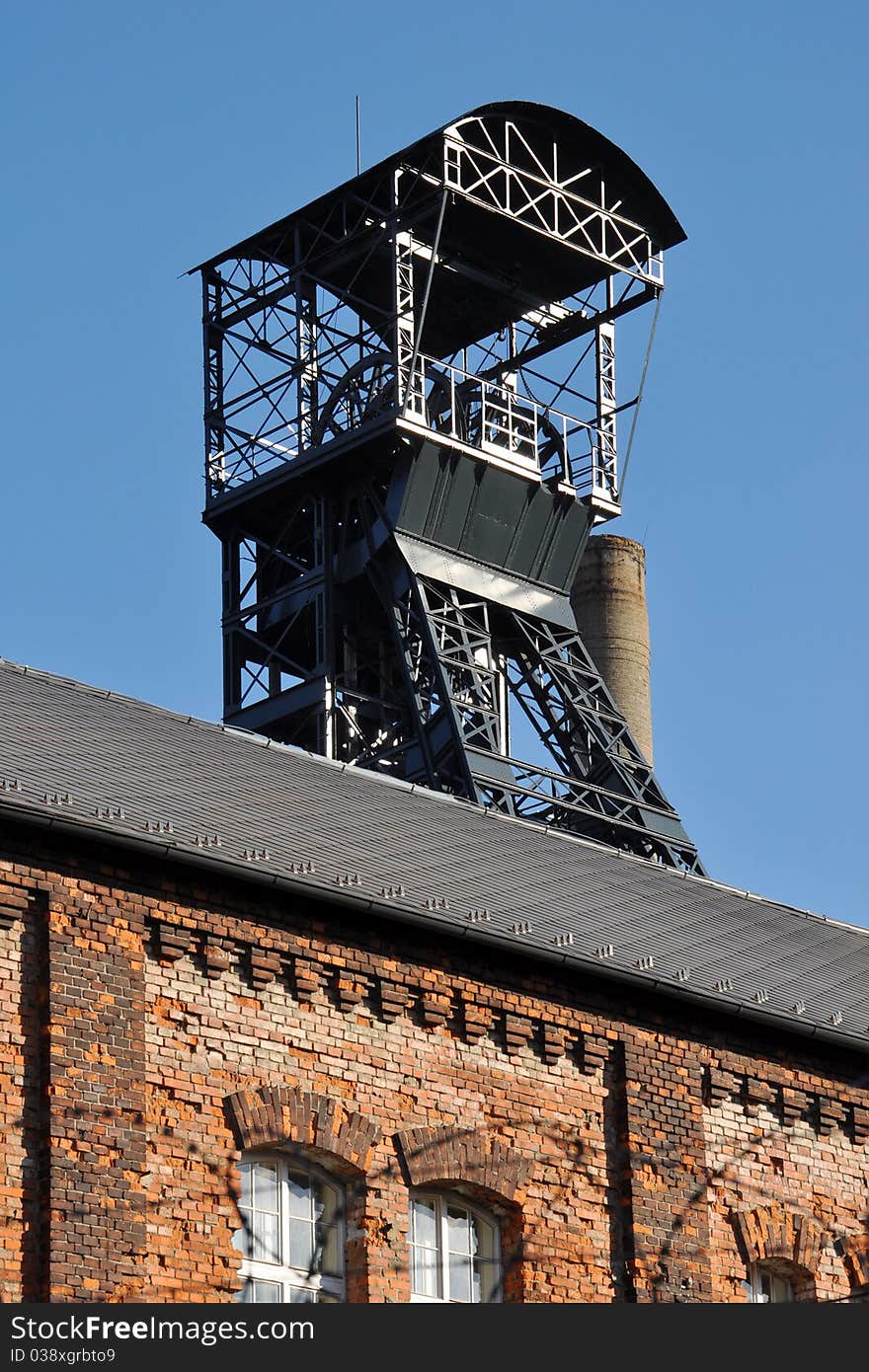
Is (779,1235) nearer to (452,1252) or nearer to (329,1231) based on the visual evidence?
(452,1252)

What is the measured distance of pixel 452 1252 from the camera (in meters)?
17.6

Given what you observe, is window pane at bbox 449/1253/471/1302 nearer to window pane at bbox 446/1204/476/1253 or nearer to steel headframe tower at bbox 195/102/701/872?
window pane at bbox 446/1204/476/1253

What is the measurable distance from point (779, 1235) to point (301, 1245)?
4215 millimetres

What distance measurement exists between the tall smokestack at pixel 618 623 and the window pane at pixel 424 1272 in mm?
28035

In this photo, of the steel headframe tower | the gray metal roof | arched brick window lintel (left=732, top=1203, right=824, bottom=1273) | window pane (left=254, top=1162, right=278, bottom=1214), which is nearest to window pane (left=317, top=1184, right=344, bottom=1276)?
window pane (left=254, top=1162, right=278, bottom=1214)

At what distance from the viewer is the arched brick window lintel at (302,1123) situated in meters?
16.5

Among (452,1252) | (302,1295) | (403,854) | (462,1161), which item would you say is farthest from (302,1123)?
(403,854)

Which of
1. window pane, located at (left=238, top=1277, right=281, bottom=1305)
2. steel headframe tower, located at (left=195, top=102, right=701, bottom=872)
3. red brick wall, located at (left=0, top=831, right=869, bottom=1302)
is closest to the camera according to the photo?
red brick wall, located at (left=0, top=831, right=869, bottom=1302)

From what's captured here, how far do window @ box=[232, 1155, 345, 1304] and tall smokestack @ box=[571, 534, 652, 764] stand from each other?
2856 centimetres

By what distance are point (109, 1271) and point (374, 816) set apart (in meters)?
6.62

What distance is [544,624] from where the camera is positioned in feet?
122

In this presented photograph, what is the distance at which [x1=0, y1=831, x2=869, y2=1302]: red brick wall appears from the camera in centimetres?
1570

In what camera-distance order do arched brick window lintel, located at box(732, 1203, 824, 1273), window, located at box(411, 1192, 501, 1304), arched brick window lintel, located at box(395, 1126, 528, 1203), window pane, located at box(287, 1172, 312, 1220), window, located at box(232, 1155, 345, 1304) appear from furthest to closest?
arched brick window lintel, located at box(732, 1203, 824, 1273), window, located at box(411, 1192, 501, 1304), arched brick window lintel, located at box(395, 1126, 528, 1203), window pane, located at box(287, 1172, 312, 1220), window, located at box(232, 1155, 345, 1304)

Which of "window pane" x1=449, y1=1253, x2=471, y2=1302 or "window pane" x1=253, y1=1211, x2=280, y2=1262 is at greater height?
"window pane" x1=253, y1=1211, x2=280, y2=1262
